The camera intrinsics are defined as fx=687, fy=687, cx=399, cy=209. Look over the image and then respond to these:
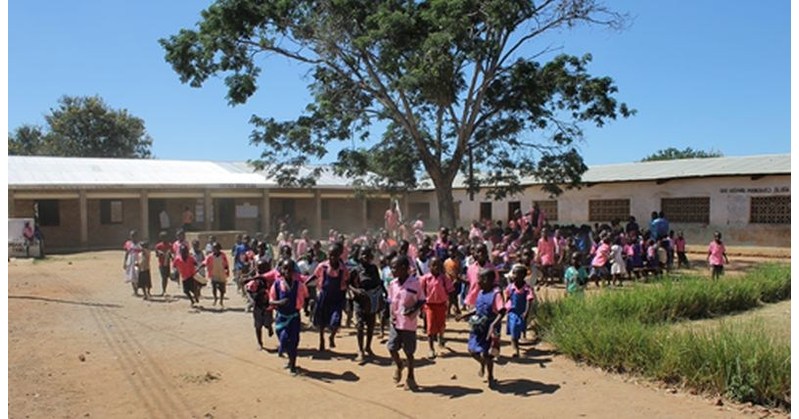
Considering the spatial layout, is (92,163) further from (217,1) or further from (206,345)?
(206,345)

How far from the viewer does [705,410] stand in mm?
6094

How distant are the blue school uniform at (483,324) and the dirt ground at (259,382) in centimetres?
41

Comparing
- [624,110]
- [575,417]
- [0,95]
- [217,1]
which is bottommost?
[575,417]


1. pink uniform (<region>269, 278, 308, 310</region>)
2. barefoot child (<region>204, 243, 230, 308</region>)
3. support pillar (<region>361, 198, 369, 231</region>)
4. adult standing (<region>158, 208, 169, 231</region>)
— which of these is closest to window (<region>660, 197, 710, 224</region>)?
support pillar (<region>361, 198, 369, 231</region>)

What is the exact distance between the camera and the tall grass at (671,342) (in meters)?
6.25

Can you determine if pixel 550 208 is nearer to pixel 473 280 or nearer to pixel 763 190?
pixel 763 190

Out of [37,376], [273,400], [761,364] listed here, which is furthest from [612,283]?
[37,376]

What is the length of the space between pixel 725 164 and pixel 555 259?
11.0 metres

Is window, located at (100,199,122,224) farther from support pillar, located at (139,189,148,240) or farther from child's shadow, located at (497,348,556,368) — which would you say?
child's shadow, located at (497,348,556,368)

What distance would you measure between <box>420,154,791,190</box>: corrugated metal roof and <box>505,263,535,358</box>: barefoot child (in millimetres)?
13118

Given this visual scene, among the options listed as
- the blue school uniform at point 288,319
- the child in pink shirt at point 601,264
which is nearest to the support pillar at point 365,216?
the child in pink shirt at point 601,264

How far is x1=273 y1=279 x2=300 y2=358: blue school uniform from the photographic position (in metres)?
7.62

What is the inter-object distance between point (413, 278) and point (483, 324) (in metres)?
0.90

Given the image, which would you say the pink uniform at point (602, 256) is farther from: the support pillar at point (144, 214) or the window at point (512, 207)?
the support pillar at point (144, 214)
